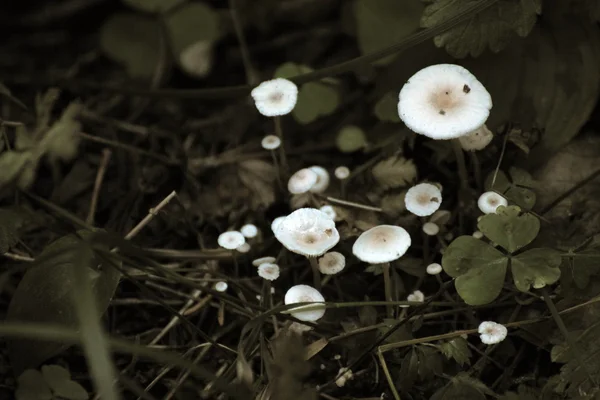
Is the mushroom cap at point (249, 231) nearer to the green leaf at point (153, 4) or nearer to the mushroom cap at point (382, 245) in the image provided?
the mushroom cap at point (382, 245)

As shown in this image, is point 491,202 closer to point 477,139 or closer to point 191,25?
point 477,139

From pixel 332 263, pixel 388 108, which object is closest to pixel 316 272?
pixel 332 263

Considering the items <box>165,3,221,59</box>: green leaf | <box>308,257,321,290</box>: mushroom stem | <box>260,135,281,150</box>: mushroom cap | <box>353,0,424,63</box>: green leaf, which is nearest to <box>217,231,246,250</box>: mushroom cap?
<box>308,257,321,290</box>: mushroom stem

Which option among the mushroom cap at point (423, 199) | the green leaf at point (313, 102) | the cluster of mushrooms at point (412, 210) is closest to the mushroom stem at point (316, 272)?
the cluster of mushrooms at point (412, 210)

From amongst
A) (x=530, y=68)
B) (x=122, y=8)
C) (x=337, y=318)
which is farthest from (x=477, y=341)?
(x=122, y=8)

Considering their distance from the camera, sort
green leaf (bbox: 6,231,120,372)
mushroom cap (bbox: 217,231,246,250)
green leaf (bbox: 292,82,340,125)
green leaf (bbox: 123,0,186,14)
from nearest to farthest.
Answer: green leaf (bbox: 6,231,120,372), mushroom cap (bbox: 217,231,246,250), green leaf (bbox: 292,82,340,125), green leaf (bbox: 123,0,186,14)

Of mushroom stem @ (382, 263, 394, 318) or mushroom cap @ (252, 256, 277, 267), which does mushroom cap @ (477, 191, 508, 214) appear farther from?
mushroom cap @ (252, 256, 277, 267)

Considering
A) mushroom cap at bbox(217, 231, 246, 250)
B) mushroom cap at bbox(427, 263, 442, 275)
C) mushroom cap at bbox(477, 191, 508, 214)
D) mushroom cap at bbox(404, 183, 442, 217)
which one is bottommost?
mushroom cap at bbox(427, 263, 442, 275)
